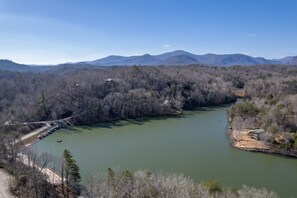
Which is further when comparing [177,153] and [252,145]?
[252,145]

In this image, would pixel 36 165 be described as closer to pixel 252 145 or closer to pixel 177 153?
pixel 177 153

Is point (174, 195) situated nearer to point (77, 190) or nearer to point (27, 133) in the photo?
point (77, 190)

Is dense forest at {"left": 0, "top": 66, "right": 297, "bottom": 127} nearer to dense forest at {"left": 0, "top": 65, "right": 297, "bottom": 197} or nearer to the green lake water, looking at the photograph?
dense forest at {"left": 0, "top": 65, "right": 297, "bottom": 197}

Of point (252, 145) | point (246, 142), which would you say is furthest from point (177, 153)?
point (252, 145)

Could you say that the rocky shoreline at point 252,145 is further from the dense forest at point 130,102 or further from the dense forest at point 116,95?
the dense forest at point 116,95

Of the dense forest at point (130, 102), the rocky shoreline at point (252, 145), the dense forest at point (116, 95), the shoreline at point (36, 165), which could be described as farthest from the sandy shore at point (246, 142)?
the shoreline at point (36, 165)

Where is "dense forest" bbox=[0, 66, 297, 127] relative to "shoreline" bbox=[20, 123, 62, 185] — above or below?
above

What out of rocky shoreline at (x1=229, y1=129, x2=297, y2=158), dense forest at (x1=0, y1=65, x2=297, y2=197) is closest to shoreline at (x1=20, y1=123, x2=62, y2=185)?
dense forest at (x1=0, y1=65, x2=297, y2=197)
